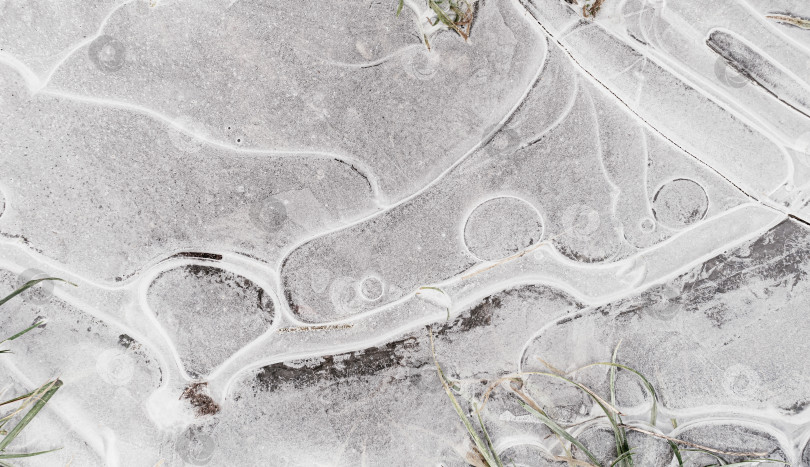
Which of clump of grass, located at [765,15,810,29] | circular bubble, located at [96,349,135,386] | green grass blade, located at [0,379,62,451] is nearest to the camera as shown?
green grass blade, located at [0,379,62,451]

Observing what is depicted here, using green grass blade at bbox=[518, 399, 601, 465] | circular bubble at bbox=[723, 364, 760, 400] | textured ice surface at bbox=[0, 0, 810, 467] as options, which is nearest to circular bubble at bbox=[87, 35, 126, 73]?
textured ice surface at bbox=[0, 0, 810, 467]

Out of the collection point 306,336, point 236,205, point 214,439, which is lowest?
point 214,439

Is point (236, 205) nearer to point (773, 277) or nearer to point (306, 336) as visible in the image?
point (306, 336)

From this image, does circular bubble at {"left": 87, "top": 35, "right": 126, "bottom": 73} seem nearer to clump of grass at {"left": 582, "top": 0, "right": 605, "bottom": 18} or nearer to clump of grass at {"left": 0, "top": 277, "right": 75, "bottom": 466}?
clump of grass at {"left": 0, "top": 277, "right": 75, "bottom": 466}

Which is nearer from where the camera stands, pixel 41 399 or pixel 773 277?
pixel 41 399

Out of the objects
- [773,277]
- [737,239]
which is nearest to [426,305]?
[737,239]

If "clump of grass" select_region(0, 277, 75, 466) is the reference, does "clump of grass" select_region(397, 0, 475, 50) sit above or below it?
above

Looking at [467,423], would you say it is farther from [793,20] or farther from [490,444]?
[793,20]
